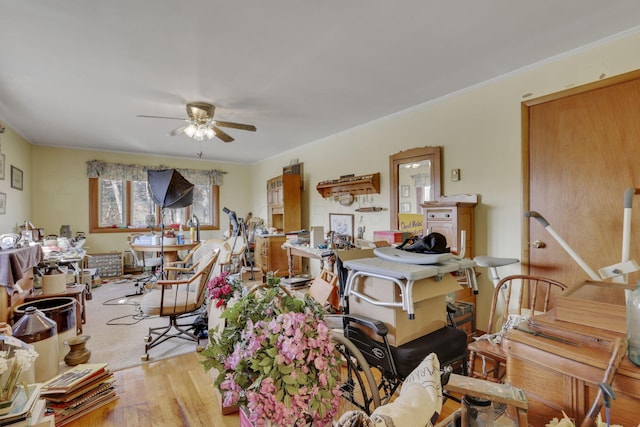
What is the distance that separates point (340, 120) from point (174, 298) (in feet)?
9.75

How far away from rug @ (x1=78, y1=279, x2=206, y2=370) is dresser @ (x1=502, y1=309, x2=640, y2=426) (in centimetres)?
272

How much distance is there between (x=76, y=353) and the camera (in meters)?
2.28

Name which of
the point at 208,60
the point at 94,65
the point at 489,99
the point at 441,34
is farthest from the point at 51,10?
the point at 489,99

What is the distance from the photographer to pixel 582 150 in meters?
2.29

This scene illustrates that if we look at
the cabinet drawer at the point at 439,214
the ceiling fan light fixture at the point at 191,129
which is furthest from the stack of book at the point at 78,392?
the cabinet drawer at the point at 439,214

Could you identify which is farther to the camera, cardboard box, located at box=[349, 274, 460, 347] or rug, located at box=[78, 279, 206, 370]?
rug, located at box=[78, 279, 206, 370]

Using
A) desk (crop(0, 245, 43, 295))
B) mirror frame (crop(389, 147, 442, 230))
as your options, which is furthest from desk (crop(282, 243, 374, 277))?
desk (crop(0, 245, 43, 295))

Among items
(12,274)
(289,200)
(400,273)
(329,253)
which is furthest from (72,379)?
(289,200)

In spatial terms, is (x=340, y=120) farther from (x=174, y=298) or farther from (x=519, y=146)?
(x=174, y=298)

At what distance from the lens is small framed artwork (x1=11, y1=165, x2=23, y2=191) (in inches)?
168

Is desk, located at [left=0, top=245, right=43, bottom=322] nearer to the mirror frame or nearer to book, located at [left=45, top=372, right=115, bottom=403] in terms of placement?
book, located at [left=45, top=372, right=115, bottom=403]

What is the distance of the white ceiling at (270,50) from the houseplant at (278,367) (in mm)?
1893

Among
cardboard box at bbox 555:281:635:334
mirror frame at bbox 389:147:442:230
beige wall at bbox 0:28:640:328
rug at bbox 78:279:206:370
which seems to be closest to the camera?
cardboard box at bbox 555:281:635:334

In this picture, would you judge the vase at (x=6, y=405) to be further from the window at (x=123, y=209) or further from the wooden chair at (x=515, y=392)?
the window at (x=123, y=209)
